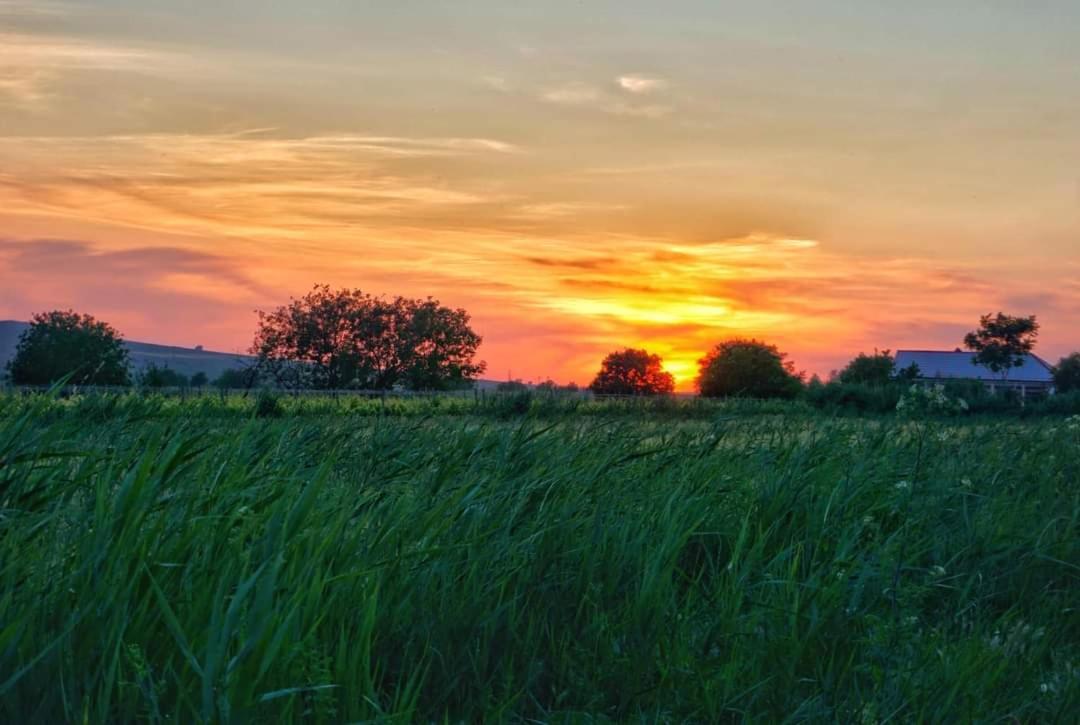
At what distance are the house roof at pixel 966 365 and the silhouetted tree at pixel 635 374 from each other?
23.2 m

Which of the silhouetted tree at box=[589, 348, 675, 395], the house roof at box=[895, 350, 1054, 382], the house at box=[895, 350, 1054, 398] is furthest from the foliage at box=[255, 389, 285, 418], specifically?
the house roof at box=[895, 350, 1054, 382]

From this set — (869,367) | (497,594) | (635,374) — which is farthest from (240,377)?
(497,594)

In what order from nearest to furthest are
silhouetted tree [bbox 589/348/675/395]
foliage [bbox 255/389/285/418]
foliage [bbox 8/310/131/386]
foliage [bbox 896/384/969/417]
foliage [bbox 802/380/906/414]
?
foliage [bbox 896/384/969/417]
foliage [bbox 255/389/285/418]
foliage [bbox 802/380/906/414]
foliage [bbox 8/310/131/386]
silhouetted tree [bbox 589/348/675/395]

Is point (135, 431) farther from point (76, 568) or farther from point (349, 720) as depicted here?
point (349, 720)

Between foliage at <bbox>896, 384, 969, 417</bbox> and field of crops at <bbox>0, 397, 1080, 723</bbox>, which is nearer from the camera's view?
field of crops at <bbox>0, 397, 1080, 723</bbox>

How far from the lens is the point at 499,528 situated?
571 cm

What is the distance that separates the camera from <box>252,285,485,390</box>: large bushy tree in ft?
224

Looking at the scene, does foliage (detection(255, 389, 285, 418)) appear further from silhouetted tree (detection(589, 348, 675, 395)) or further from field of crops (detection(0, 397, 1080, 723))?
silhouetted tree (detection(589, 348, 675, 395))

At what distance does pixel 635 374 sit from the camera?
82.6 m

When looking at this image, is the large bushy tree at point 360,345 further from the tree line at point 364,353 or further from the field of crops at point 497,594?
the field of crops at point 497,594

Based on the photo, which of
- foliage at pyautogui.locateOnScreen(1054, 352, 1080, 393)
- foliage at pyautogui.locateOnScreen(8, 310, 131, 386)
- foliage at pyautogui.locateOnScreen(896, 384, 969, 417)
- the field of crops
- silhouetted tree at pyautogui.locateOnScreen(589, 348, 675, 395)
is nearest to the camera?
the field of crops

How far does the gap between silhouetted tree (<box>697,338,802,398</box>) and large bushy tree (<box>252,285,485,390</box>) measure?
1670 centimetres

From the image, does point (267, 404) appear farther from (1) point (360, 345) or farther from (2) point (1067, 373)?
(2) point (1067, 373)

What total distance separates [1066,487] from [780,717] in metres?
6.49
